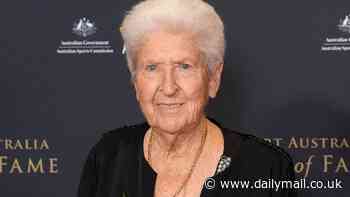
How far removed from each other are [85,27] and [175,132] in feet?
2.02

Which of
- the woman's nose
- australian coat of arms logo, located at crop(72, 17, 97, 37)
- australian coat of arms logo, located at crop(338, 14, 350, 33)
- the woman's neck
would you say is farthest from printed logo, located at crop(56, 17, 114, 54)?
australian coat of arms logo, located at crop(338, 14, 350, 33)

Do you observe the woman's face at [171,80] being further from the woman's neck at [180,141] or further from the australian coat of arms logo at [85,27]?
the australian coat of arms logo at [85,27]

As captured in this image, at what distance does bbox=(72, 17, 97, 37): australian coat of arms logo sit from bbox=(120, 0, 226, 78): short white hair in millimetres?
519

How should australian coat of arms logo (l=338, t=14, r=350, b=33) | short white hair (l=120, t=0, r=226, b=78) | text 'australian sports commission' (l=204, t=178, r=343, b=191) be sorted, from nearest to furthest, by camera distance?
short white hair (l=120, t=0, r=226, b=78) < text 'australian sports commission' (l=204, t=178, r=343, b=191) < australian coat of arms logo (l=338, t=14, r=350, b=33)

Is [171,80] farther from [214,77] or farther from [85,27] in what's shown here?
[85,27]

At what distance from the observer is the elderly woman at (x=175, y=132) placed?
4.12ft

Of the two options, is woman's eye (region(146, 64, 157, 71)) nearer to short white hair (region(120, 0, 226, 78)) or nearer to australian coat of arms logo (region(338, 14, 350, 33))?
short white hair (region(120, 0, 226, 78))

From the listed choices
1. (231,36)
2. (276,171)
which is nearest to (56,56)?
(231,36)

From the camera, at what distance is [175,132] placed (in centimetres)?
133

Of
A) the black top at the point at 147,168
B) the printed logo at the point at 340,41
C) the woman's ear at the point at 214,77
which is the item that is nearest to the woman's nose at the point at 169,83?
the woman's ear at the point at 214,77

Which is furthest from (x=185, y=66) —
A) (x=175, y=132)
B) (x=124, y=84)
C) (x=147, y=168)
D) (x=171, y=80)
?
(x=124, y=84)

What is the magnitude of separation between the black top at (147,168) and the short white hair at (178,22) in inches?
10.1

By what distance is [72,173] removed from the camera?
74.5 inches

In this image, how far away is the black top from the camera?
1.38m
